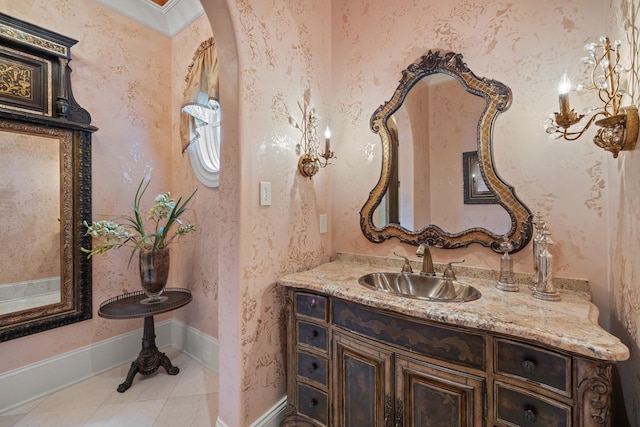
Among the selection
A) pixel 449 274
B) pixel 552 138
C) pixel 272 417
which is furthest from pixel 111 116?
pixel 552 138

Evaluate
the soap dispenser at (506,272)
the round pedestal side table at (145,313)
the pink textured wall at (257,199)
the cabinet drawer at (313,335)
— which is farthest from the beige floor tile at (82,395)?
the soap dispenser at (506,272)

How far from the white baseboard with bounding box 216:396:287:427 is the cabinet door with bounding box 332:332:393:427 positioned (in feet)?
1.31

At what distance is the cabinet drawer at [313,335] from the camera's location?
51.9 inches

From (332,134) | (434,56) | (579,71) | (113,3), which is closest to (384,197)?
(332,134)

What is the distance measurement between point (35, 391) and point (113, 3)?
292 cm

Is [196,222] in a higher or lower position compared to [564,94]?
lower

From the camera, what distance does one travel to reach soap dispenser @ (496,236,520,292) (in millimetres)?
→ 1207

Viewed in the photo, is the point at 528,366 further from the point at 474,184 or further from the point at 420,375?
the point at 474,184

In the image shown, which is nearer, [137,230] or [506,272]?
[506,272]

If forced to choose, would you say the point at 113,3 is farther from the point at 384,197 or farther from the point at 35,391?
the point at 35,391

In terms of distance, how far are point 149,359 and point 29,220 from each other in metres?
1.28

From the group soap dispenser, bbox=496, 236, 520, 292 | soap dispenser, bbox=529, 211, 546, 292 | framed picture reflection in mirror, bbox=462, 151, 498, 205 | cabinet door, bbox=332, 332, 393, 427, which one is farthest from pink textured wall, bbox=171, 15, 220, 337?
soap dispenser, bbox=529, 211, 546, 292

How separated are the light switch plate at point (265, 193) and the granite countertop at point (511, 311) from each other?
415 mm

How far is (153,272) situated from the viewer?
6.30 ft
